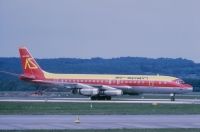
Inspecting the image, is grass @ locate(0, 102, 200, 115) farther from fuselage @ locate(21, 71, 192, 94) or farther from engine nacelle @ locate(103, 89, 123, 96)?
fuselage @ locate(21, 71, 192, 94)

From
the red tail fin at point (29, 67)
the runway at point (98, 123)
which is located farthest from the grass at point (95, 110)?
the red tail fin at point (29, 67)

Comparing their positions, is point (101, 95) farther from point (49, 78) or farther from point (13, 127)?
point (13, 127)

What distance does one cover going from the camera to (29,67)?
98.2m

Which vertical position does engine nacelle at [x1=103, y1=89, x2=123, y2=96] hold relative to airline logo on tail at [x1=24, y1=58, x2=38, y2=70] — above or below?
below

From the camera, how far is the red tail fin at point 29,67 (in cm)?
9719

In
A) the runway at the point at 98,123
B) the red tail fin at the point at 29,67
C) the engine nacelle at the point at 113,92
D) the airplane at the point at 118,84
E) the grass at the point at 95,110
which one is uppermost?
the red tail fin at the point at 29,67

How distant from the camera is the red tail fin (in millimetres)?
97188

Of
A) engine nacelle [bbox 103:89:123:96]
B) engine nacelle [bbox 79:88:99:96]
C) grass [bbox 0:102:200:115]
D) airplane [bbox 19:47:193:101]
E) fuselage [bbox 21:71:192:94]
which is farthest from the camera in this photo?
fuselage [bbox 21:71:192:94]

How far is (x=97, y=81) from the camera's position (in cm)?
9344

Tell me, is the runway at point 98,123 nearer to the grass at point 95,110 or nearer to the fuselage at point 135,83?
the grass at point 95,110

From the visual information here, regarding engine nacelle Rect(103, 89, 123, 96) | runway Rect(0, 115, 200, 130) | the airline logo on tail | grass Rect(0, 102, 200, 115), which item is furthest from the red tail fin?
runway Rect(0, 115, 200, 130)

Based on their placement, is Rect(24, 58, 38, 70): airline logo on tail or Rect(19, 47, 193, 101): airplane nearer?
Rect(19, 47, 193, 101): airplane

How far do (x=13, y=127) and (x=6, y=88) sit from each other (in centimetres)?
16023

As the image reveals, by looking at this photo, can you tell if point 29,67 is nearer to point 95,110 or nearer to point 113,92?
point 113,92
